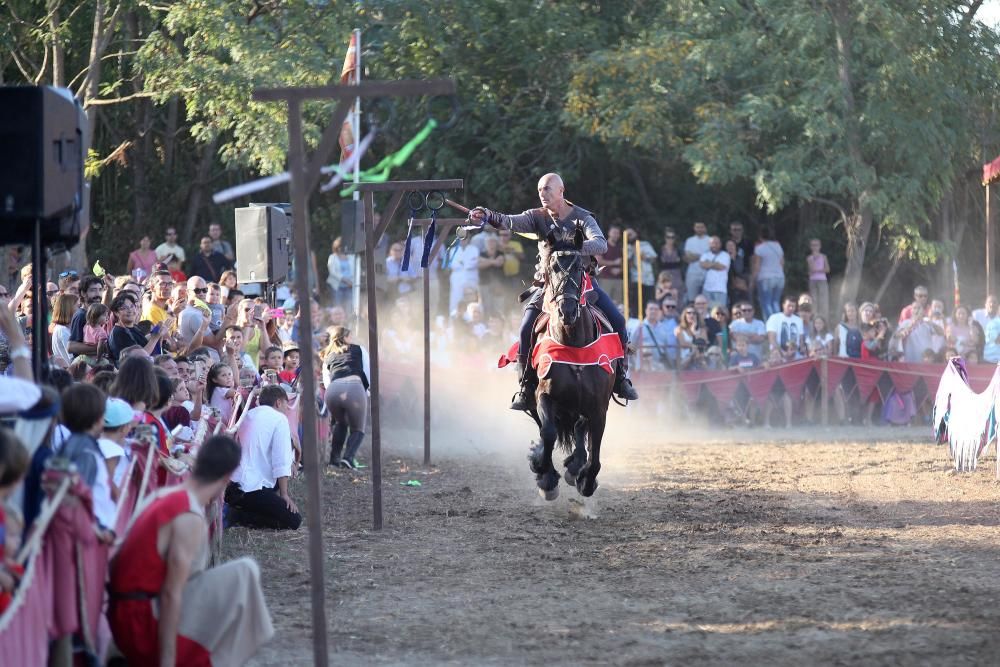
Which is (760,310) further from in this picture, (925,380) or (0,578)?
(0,578)

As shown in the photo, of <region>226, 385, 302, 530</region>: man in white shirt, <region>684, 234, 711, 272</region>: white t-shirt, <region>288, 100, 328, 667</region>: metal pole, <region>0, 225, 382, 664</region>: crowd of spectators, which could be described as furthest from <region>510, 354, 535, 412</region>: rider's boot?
<region>684, 234, 711, 272</region>: white t-shirt

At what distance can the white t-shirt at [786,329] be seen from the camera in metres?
20.4

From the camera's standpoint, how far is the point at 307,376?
262 inches

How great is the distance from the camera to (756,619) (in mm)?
7617

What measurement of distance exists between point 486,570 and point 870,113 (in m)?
14.7

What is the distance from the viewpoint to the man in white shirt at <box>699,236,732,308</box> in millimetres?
22141

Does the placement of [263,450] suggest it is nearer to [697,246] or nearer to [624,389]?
[624,389]

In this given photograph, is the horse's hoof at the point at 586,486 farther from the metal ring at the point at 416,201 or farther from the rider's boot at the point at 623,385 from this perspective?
the metal ring at the point at 416,201

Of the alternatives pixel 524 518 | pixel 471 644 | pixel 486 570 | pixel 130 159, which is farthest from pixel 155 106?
pixel 471 644

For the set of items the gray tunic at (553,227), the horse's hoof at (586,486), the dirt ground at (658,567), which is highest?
the gray tunic at (553,227)

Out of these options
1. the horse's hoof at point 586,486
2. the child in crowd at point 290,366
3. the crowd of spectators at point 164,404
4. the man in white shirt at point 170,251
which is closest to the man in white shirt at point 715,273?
the crowd of spectators at point 164,404

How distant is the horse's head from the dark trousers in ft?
8.21

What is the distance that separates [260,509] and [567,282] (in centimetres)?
282

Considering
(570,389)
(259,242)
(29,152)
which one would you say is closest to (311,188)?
(29,152)
